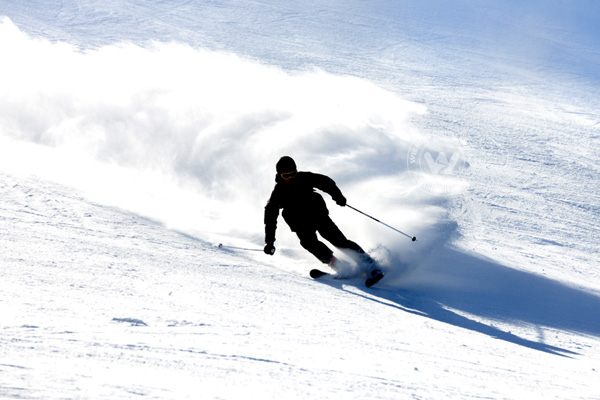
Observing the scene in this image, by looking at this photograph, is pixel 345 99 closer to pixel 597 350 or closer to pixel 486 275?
pixel 486 275

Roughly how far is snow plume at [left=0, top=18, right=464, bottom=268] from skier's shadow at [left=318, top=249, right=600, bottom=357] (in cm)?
51

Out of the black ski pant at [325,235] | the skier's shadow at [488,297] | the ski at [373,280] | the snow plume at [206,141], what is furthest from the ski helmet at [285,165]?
the snow plume at [206,141]

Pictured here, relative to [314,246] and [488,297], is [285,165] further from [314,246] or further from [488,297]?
[488,297]

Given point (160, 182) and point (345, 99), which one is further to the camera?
point (345, 99)

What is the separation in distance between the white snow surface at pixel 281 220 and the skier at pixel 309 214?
274 millimetres

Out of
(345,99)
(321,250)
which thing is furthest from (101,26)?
(321,250)

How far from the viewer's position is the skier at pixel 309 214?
5.20 metres

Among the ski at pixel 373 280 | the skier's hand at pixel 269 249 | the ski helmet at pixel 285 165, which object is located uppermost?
the ski helmet at pixel 285 165

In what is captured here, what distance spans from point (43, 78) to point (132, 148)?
12.2 ft

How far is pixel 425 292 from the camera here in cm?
504

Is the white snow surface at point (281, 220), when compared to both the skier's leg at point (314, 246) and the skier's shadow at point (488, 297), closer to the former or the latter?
the skier's shadow at point (488, 297)

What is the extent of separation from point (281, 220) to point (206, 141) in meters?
2.45

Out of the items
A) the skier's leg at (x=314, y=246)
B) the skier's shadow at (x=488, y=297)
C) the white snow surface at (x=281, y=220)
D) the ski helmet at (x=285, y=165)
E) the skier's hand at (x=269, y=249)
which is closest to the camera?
the white snow surface at (x=281, y=220)

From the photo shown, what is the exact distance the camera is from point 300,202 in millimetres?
5219
